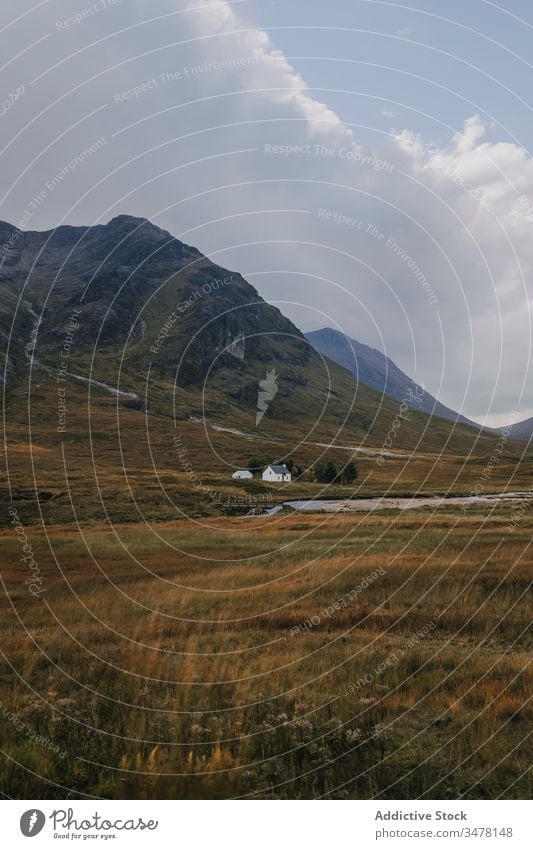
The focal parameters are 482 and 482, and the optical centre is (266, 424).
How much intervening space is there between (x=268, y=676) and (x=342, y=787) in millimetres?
2857

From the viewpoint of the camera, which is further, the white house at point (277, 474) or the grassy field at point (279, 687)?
the white house at point (277, 474)

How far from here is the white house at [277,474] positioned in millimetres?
105562

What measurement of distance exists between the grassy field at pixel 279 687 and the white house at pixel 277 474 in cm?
8765

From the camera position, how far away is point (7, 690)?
27.3 ft

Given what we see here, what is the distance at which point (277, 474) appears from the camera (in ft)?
349

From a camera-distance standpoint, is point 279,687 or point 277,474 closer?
point 279,687

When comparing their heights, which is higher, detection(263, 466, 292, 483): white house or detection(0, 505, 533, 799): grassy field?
detection(0, 505, 533, 799): grassy field

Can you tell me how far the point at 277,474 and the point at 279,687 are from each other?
323ft

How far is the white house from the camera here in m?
106

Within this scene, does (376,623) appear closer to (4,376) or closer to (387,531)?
(387,531)

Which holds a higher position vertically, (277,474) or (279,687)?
(279,687)

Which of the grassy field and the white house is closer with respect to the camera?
the grassy field

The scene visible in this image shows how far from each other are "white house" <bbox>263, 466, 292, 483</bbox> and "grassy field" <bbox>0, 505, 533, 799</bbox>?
87651 mm

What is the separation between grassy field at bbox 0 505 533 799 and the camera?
597 cm
